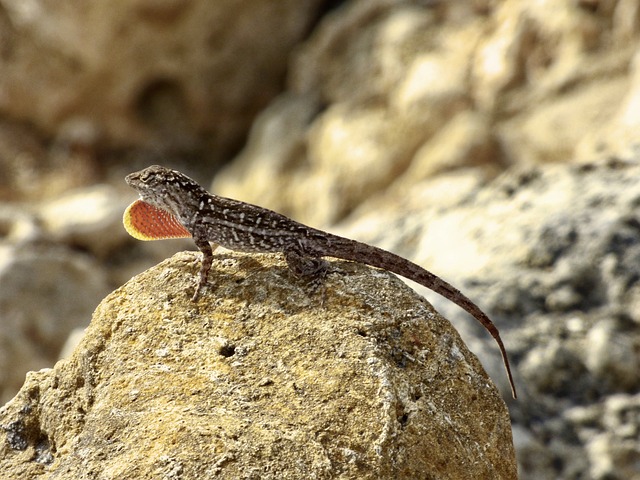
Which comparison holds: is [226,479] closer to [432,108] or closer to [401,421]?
[401,421]

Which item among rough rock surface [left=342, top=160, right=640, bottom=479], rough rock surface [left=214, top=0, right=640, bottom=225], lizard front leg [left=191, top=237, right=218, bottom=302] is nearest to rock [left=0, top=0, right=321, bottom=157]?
rough rock surface [left=214, top=0, right=640, bottom=225]

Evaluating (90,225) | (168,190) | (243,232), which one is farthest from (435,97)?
(243,232)

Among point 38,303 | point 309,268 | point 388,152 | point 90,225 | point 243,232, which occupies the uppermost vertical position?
point 388,152

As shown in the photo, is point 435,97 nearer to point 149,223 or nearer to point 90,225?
point 90,225

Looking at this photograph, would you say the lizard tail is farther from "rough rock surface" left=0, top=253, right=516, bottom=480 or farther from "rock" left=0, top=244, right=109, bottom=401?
"rock" left=0, top=244, right=109, bottom=401

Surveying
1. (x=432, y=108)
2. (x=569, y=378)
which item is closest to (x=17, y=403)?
(x=569, y=378)
